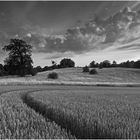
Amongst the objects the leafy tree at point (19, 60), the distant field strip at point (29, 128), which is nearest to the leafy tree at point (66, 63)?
the leafy tree at point (19, 60)

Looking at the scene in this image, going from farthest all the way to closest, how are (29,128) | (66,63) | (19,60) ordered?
(66,63)
(19,60)
(29,128)

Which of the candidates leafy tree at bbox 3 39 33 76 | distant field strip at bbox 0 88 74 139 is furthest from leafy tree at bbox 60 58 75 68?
distant field strip at bbox 0 88 74 139

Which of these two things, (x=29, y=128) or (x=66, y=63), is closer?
(x=29, y=128)

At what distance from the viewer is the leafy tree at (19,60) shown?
69438mm

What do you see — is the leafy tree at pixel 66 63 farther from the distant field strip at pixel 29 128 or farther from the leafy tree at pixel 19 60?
the distant field strip at pixel 29 128

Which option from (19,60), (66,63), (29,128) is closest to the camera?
(29,128)

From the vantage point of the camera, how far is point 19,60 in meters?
70.2

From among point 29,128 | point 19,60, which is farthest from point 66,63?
point 29,128

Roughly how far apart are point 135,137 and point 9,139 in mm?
2736

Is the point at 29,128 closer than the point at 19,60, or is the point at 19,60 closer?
the point at 29,128

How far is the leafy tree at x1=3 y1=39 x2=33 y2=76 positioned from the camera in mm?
69438

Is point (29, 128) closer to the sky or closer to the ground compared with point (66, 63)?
closer to the ground

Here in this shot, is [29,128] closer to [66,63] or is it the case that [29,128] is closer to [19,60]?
[19,60]

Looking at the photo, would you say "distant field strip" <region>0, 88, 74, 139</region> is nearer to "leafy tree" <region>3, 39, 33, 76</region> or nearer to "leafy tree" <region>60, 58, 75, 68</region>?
"leafy tree" <region>3, 39, 33, 76</region>
